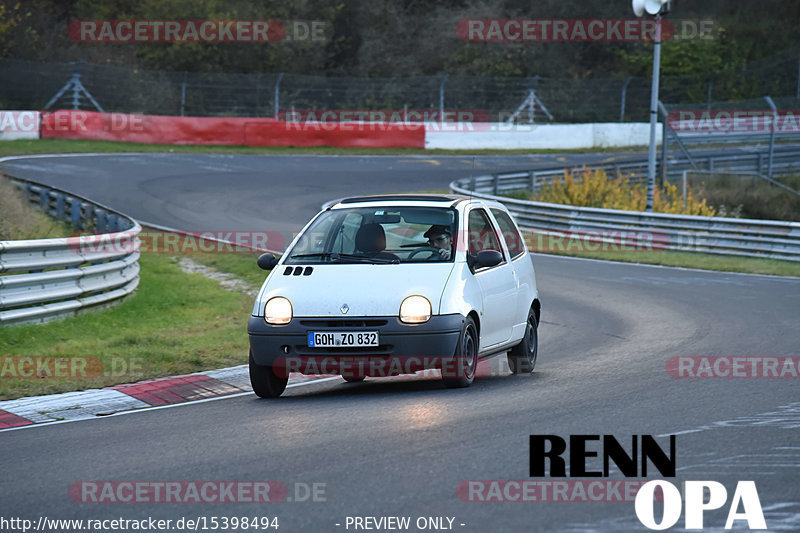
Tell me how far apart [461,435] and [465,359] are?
6.44ft

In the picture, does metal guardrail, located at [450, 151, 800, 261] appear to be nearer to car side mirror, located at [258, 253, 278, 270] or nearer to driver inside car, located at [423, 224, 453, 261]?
driver inside car, located at [423, 224, 453, 261]

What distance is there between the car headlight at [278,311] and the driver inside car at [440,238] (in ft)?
4.80

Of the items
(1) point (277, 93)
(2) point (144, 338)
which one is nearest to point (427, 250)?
(2) point (144, 338)

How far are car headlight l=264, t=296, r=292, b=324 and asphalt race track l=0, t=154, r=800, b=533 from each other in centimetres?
67

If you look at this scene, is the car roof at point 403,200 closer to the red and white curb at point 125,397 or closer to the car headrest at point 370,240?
the car headrest at point 370,240

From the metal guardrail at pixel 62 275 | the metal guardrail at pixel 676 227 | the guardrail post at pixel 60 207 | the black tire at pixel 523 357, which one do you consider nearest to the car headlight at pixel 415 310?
the black tire at pixel 523 357

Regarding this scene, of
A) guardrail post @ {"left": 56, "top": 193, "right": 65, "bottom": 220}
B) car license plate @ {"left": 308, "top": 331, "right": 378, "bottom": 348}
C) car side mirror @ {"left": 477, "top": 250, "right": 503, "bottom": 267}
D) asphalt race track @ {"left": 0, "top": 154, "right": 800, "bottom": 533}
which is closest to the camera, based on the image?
asphalt race track @ {"left": 0, "top": 154, "right": 800, "bottom": 533}

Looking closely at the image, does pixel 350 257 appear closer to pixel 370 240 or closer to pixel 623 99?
pixel 370 240

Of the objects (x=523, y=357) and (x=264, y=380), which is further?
(x=523, y=357)

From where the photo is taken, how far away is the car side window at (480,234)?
10.0m

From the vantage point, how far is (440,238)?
32.1 feet

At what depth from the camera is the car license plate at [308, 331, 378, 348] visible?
8773 mm

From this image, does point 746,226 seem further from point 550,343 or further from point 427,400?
point 427,400

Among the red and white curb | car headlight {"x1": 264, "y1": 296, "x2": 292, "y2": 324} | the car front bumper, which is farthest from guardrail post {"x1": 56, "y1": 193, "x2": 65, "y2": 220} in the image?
the car front bumper
